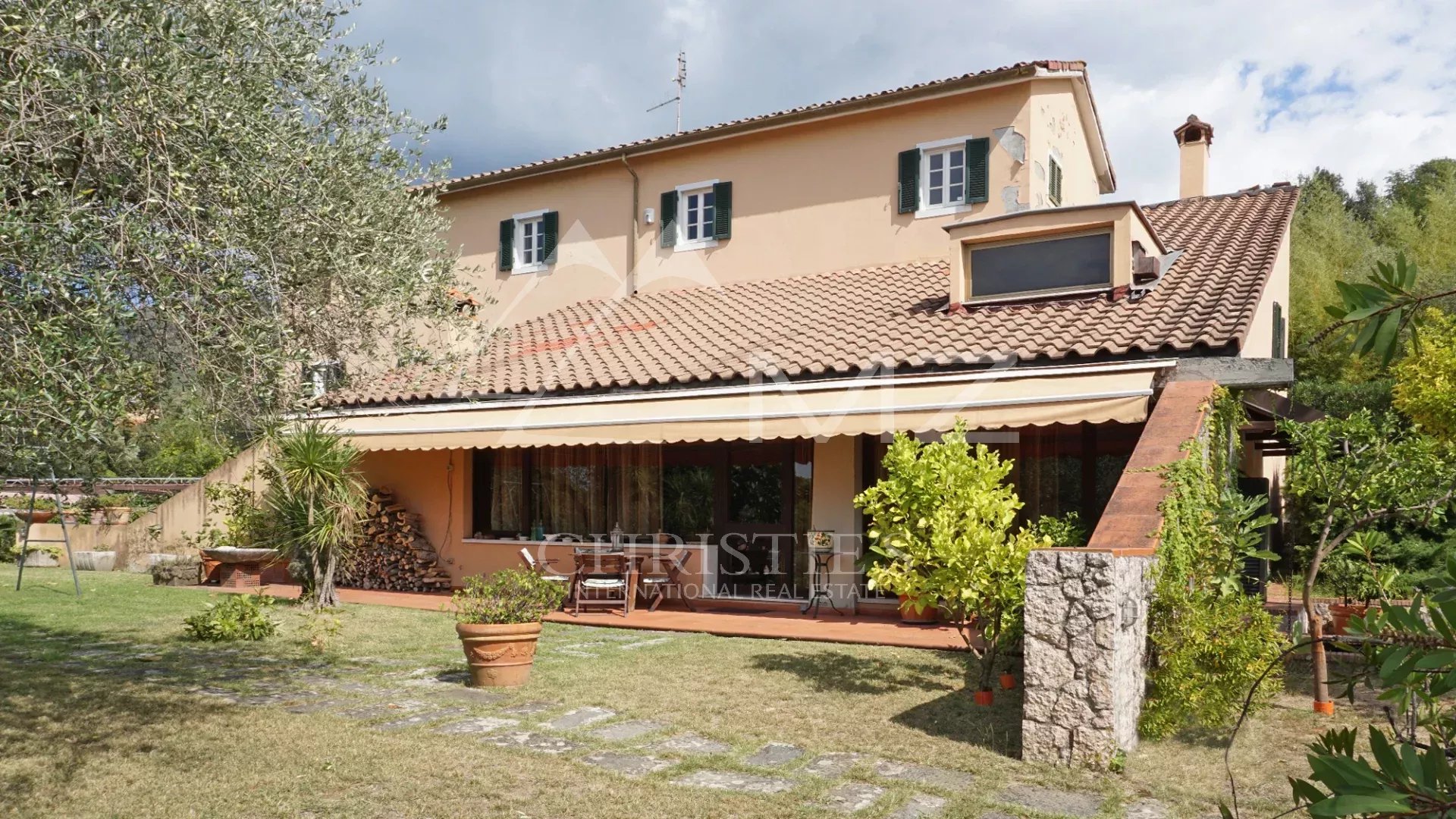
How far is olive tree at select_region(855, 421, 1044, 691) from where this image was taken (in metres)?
9.18

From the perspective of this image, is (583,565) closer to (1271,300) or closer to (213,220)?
(213,220)

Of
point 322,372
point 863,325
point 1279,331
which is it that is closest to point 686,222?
point 863,325

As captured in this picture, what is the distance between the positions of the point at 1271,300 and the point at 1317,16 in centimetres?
1142

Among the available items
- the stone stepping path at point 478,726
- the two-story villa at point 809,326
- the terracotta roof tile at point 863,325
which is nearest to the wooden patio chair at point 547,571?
the two-story villa at point 809,326

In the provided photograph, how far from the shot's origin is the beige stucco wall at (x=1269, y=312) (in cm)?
1667

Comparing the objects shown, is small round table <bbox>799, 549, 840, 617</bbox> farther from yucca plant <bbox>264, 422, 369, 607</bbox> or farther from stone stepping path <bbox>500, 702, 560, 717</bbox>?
yucca plant <bbox>264, 422, 369, 607</bbox>

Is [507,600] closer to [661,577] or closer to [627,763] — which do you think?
[627,763]

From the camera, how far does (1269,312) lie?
19125mm

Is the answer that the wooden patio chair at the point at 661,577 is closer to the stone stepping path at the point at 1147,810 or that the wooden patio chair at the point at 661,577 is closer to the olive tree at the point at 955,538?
the olive tree at the point at 955,538

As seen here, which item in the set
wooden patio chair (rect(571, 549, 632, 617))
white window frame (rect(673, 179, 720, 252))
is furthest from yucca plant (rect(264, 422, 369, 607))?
white window frame (rect(673, 179, 720, 252))

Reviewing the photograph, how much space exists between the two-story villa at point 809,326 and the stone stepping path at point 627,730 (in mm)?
5798

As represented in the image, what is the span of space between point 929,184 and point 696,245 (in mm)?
5387

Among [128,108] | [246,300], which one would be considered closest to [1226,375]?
[246,300]

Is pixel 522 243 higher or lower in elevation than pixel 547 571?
higher
